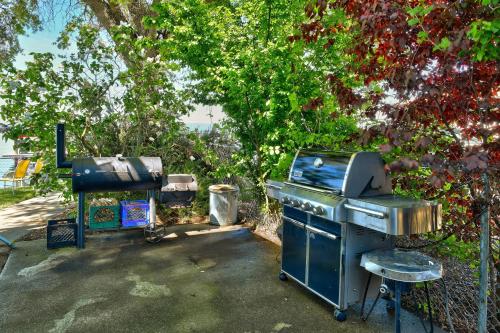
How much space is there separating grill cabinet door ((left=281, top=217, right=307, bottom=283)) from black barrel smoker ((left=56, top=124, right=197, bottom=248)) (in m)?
2.40

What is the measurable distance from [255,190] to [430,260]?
149 inches

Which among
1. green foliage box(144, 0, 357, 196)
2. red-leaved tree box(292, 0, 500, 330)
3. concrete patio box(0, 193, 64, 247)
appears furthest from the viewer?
concrete patio box(0, 193, 64, 247)

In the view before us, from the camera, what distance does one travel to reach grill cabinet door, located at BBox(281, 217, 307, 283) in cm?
331

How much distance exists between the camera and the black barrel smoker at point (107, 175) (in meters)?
4.58

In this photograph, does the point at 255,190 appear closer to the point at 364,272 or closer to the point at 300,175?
the point at 300,175

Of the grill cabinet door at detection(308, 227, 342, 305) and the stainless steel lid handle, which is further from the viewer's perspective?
the grill cabinet door at detection(308, 227, 342, 305)

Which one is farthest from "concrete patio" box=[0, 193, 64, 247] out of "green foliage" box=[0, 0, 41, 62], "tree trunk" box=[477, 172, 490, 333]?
"tree trunk" box=[477, 172, 490, 333]

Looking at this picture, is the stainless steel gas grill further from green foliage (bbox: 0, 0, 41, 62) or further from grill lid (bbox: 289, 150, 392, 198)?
green foliage (bbox: 0, 0, 41, 62)

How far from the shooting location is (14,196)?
8844 mm

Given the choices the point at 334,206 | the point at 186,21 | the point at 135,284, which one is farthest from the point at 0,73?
the point at 334,206

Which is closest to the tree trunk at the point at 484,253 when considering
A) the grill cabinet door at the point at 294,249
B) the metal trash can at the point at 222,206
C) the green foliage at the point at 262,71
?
the grill cabinet door at the point at 294,249

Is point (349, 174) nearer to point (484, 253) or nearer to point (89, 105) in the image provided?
point (484, 253)

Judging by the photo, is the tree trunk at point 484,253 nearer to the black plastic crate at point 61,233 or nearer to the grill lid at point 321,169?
the grill lid at point 321,169

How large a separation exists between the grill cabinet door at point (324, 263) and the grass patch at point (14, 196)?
7127mm
